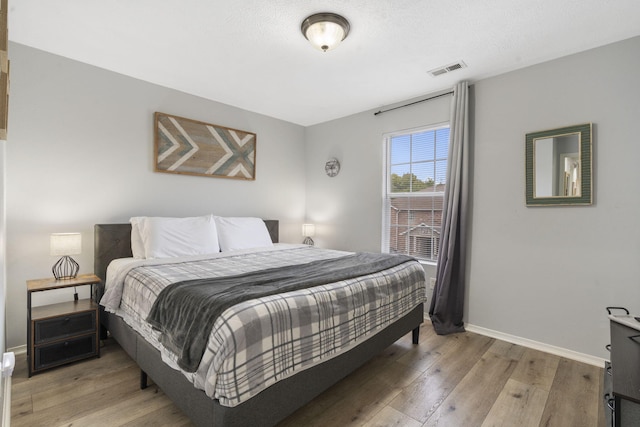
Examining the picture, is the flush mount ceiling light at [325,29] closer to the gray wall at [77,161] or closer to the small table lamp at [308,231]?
the gray wall at [77,161]

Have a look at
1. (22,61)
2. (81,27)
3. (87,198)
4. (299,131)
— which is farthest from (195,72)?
(299,131)

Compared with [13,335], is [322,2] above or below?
above

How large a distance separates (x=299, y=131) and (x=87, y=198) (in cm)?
282

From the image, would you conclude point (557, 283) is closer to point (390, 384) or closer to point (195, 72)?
point (390, 384)

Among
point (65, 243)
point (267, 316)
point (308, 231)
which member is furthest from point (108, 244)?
point (308, 231)

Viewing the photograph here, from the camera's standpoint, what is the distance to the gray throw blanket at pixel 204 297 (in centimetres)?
141

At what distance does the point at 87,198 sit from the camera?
9.07 feet

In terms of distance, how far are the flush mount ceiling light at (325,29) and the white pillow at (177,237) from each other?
1.97 m

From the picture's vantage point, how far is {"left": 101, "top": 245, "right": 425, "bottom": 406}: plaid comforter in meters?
1.31

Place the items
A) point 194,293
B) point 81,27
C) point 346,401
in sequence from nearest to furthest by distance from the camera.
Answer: point 194,293 → point 346,401 → point 81,27

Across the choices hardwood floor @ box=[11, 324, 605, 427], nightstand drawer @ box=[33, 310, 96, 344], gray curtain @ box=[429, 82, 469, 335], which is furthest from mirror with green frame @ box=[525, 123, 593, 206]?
nightstand drawer @ box=[33, 310, 96, 344]

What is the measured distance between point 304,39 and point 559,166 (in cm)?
234

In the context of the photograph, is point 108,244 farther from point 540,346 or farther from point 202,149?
point 540,346

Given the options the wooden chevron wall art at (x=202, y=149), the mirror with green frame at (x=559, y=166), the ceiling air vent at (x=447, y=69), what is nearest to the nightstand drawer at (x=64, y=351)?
the wooden chevron wall art at (x=202, y=149)
